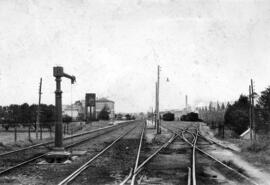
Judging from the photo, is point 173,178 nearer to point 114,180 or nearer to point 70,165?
point 114,180

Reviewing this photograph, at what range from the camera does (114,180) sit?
9641 millimetres

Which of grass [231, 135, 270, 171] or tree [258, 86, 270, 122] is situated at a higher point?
tree [258, 86, 270, 122]

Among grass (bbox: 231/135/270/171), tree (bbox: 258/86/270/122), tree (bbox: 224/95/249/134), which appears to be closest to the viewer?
grass (bbox: 231/135/270/171)

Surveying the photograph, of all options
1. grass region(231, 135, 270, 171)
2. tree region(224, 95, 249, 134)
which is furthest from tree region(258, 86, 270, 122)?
grass region(231, 135, 270, 171)

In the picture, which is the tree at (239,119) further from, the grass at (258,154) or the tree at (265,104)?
the grass at (258,154)

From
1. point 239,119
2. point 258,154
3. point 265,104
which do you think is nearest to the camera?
point 258,154

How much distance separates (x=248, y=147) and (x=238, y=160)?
158 inches

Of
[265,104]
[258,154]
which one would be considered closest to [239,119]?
[265,104]

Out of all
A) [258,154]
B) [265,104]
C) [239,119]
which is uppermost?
[265,104]

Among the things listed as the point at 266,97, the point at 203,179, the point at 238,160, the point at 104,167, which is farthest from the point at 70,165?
the point at 266,97

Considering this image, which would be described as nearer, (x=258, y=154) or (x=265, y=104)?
(x=258, y=154)

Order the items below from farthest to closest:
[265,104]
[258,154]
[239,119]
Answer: [239,119] < [265,104] < [258,154]

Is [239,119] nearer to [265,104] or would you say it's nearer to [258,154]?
[265,104]

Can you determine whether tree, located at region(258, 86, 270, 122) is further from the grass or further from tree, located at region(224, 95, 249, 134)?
the grass
